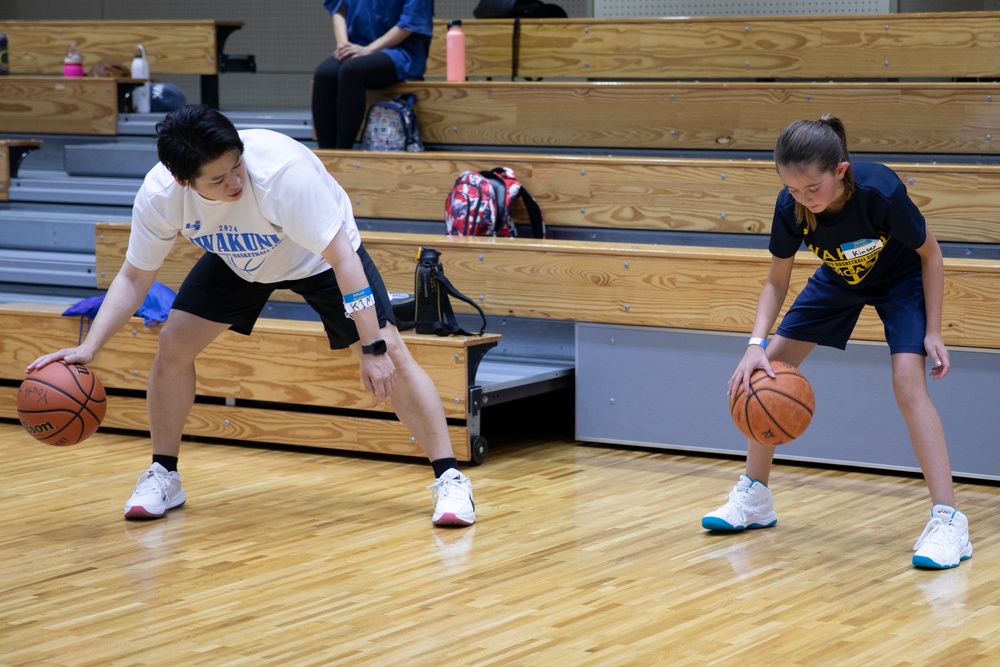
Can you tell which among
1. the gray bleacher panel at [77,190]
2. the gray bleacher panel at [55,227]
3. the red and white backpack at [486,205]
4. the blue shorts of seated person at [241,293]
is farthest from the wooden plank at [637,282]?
the gray bleacher panel at [77,190]

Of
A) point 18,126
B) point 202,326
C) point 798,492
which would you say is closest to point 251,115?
point 18,126

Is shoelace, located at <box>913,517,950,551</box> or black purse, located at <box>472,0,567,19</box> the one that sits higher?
black purse, located at <box>472,0,567,19</box>

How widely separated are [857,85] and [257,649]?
326cm

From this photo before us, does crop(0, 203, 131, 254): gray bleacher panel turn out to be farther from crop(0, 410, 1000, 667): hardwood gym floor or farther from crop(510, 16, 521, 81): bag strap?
crop(510, 16, 521, 81): bag strap

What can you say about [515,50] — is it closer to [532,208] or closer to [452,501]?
[532,208]

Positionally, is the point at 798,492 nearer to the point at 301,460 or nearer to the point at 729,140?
the point at 301,460

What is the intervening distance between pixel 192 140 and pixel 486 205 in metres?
1.87

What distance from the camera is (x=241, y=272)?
9.86ft

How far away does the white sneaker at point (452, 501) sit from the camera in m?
3.03

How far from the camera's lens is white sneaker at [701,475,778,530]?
117 inches

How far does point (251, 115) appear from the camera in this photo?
247 inches

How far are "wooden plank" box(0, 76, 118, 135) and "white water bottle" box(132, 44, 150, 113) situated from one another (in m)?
0.16

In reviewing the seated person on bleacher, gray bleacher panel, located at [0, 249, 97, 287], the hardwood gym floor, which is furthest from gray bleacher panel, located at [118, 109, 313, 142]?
the hardwood gym floor

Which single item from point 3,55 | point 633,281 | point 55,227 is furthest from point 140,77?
point 633,281
